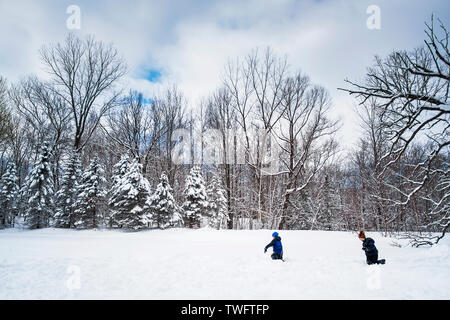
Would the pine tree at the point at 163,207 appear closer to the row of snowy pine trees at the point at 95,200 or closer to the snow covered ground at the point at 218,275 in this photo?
the row of snowy pine trees at the point at 95,200

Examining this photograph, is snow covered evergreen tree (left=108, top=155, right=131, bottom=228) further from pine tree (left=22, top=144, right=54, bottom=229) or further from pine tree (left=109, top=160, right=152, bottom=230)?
pine tree (left=22, top=144, right=54, bottom=229)

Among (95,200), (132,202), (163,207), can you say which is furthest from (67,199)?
(163,207)

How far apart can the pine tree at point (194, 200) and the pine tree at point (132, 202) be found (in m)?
3.34

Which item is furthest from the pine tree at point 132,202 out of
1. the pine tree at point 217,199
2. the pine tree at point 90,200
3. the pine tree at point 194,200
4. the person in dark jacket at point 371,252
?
the person in dark jacket at point 371,252

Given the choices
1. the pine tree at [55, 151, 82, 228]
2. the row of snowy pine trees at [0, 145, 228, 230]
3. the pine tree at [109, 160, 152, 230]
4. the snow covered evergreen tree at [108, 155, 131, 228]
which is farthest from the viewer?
the pine tree at [55, 151, 82, 228]

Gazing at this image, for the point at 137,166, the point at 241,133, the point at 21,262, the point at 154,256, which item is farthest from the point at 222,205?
the point at 21,262

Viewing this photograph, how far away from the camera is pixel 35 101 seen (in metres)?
22.2

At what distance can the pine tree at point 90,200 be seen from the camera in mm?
15648

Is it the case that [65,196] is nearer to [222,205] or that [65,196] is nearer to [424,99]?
[222,205]

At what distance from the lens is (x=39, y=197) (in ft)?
51.4

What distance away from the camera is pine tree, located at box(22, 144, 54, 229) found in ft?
51.2

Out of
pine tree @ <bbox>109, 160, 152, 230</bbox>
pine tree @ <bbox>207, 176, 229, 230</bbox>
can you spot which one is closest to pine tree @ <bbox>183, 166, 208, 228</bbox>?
pine tree @ <bbox>207, 176, 229, 230</bbox>

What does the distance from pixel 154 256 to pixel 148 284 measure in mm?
2146

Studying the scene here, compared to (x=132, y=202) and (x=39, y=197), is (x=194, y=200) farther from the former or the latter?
(x=39, y=197)
